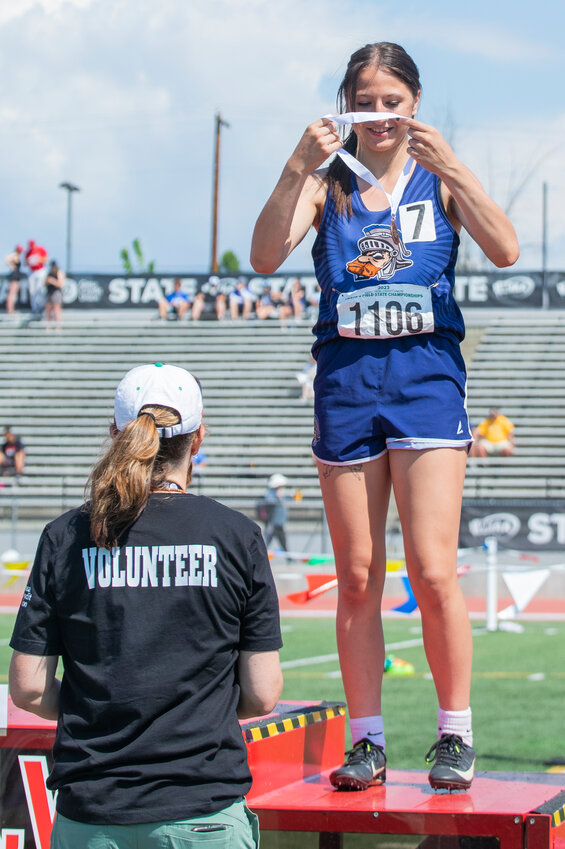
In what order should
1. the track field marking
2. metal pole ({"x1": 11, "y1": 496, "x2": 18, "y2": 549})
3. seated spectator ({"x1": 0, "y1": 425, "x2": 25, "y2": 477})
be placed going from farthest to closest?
seated spectator ({"x1": 0, "y1": 425, "x2": 25, "y2": 477}) < metal pole ({"x1": 11, "y1": 496, "x2": 18, "y2": 549}) < the track field marking

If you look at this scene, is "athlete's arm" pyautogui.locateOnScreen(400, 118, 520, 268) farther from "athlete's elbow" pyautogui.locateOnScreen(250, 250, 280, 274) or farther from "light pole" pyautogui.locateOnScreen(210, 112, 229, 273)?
"light pole" pyautogui.locateOnScreen(210, 112, 229, 273)

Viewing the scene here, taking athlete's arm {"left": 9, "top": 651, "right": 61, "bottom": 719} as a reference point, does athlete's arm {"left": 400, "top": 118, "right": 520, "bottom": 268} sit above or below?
above

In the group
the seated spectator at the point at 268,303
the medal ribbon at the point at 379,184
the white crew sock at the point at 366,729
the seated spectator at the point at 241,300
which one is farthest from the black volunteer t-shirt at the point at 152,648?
the seated spectator at the point at 241,300

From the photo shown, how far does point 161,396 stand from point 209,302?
2508 cm

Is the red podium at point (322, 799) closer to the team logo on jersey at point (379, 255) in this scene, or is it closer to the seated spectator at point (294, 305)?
the team logo on jersey at point (379, 255)

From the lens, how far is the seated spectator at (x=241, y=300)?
26.6 meters

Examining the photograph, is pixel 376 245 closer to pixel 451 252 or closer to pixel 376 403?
pixel 451 252

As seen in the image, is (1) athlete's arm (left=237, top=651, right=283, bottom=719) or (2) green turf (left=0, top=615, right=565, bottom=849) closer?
(1) athlete's arm (left=237, top=651, right=283, bottom=719)

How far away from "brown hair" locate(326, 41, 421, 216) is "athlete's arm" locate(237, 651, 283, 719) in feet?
4.60

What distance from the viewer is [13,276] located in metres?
27.0

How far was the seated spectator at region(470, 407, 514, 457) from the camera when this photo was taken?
19656mm

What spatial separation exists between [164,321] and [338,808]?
2502 centimetres

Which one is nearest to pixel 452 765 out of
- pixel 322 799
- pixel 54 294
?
pixel 322 799

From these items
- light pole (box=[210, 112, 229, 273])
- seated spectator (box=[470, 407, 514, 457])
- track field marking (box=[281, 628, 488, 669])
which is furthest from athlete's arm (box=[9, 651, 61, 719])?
light pole (box=[210, 112, 229, 273])
